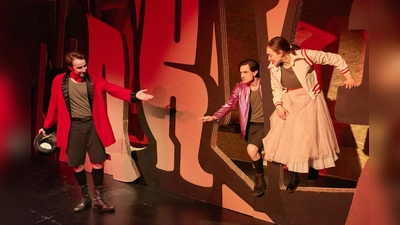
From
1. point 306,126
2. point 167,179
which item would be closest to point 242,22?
point 306,126

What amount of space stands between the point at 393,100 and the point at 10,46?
898mm

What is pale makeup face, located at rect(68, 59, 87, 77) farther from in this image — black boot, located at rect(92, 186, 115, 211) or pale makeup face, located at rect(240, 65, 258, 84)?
pale makeup face, located at rect(240, 65, 258, 84)

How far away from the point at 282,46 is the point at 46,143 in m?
2.52

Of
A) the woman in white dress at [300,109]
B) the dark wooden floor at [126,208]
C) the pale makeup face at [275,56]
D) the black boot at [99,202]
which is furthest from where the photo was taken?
the black boot at [99,202]

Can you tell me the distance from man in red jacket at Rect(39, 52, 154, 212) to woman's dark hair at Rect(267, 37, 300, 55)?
4.20 feet

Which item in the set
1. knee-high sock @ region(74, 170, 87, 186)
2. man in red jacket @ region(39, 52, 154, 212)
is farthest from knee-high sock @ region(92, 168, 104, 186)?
knee-high sock @ region(74, 170, 87, 186)

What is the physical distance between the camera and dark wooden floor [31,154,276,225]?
317cm

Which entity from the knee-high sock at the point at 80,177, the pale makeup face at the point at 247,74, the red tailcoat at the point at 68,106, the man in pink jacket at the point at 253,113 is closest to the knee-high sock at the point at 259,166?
the man in pink jacket at the point at 253,113

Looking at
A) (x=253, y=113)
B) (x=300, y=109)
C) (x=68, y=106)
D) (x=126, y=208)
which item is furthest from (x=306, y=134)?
(x=68, y=106)

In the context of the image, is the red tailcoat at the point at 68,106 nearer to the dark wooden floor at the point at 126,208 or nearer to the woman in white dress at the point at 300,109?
the dark wooden floor at the point at 126,208

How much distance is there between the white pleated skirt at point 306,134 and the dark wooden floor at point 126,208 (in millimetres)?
757

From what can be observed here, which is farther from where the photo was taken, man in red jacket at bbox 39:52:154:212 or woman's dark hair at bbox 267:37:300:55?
man in red jacket at bbox 39:52:154:212

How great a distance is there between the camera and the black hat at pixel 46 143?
3.42 m

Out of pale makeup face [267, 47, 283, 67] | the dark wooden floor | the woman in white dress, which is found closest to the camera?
the woman in white dress
